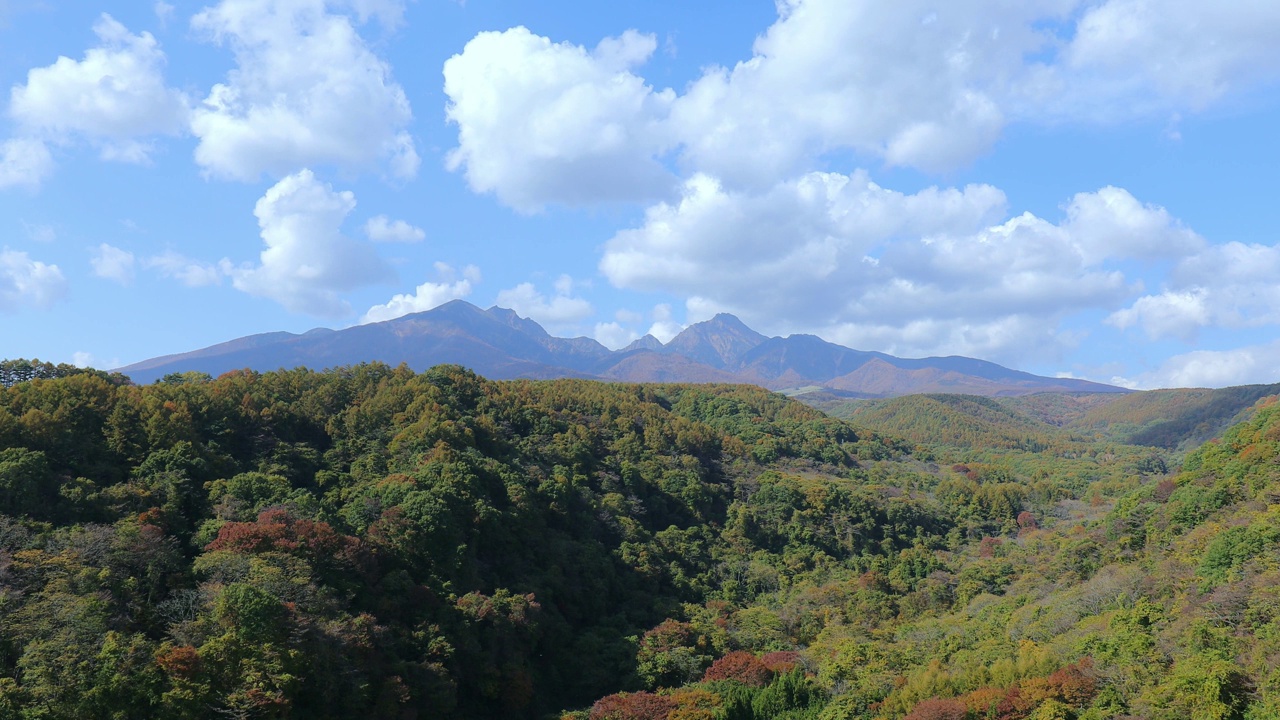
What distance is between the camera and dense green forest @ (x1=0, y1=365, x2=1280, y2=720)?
21.6 m

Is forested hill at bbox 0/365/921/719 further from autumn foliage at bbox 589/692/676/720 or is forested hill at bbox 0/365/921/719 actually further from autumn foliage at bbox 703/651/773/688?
autumn foliage at bbox 703/651/773/688

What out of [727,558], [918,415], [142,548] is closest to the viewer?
[142,548]

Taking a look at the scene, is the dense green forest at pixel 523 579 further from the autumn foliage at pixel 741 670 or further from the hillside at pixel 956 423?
the hillside at pixel 956 423

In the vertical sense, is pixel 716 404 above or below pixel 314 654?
above

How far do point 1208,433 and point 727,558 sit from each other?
419 feet

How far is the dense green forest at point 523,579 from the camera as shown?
21578 millimetres

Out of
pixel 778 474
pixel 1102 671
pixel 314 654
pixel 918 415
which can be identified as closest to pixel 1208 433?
pixel 918 415

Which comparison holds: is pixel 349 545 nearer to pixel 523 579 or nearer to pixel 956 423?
pixel 523 579

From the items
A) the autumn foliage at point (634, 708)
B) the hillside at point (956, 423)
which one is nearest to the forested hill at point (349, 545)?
the autumn foliage at point (634, 708)

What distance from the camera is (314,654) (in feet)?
76.0

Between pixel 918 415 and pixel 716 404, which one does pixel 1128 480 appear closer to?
pixel 716 404

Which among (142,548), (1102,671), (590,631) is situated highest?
(142,548)

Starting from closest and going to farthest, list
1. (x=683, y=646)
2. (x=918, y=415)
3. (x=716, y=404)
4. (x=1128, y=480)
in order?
(x=683, y=646) < (x=1128, y=480) < (x=716, y=404) < (x=918, y=415)

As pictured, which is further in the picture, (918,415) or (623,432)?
(918,415)
